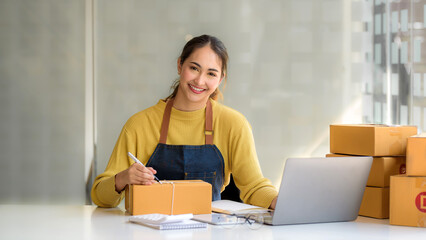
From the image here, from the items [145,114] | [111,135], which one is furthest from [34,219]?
[111,135]

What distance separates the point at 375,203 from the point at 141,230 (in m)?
0.83

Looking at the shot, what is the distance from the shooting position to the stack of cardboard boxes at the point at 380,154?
6.08ft

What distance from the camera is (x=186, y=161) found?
2117 millimetres

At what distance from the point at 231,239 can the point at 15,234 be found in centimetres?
61

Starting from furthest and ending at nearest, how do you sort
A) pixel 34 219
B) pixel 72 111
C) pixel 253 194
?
pixel 72 111, pixel 253 194, pixel 34 219

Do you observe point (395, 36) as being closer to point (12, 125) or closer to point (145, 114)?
point (145, 114)

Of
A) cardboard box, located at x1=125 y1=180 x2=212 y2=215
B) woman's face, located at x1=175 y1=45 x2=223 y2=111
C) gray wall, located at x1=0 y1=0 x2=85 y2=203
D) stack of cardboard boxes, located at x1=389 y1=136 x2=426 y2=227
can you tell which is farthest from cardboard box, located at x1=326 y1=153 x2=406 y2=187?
gray wall, located at x1=0 y1=0 x2=85 y2=203

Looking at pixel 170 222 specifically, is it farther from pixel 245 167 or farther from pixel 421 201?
pixel 421 201

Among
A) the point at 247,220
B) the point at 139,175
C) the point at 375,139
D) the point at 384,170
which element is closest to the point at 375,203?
the point at 384,170

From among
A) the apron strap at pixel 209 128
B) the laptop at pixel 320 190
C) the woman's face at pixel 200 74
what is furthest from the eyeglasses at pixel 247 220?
the woman's face at pixel 200 74

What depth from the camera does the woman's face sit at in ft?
7.09

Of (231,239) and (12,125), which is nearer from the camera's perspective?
(231,239)

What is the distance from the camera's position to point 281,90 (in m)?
3.54

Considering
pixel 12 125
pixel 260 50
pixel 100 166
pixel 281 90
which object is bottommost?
pixel 100 166
